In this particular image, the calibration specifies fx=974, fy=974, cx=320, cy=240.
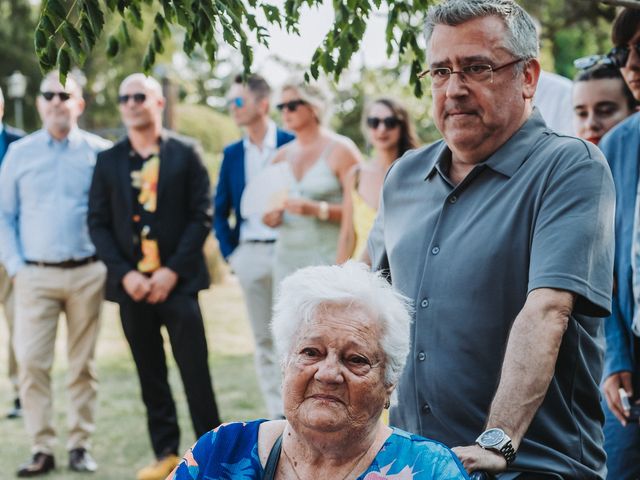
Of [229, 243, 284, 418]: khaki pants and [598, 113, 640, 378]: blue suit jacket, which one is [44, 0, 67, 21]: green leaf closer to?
[598, 113, 640, 378]: blue suit jacket

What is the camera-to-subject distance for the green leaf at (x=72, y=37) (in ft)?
9.28

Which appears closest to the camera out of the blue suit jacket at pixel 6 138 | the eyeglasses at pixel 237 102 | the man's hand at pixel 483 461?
the man's hand at pixel 483 461

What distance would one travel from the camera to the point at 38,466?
6.39m

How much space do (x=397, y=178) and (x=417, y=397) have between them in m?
0.72

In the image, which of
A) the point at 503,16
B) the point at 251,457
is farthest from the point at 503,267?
the point at 251,457

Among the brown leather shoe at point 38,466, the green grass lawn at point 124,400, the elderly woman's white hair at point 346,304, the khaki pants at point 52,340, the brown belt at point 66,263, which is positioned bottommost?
the green grass lawn at point 124,400

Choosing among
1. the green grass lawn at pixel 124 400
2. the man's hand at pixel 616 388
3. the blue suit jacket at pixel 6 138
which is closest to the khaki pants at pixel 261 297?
the green grass lawn at pixel 124 400

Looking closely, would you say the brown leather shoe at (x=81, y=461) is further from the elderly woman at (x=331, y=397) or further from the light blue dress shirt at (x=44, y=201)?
the elderly woman at (x=331, y=397)

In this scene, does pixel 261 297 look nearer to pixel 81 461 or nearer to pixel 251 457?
pixel 81 461

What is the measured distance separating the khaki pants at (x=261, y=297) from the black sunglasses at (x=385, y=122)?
133cm

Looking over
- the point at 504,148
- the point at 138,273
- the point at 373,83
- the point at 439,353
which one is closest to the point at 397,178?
the point at 504,148

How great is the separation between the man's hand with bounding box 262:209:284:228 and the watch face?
14.1 ft

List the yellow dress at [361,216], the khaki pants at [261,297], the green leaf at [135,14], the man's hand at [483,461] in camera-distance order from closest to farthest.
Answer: the man's hand at [483,461] → the green leaf at [135,14] → the yellow dress at [361,216] → the khaki pants at [261,297]

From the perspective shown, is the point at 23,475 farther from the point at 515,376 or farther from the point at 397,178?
the point at 515,376
